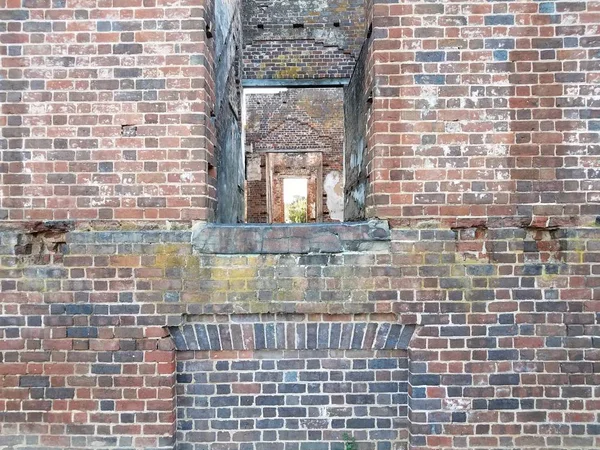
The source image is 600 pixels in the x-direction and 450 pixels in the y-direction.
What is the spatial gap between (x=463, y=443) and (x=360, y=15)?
6.78 m

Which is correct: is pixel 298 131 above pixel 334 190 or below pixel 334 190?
above

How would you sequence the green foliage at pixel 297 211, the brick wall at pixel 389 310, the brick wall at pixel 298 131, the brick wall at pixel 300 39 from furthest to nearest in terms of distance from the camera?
the green foliage at pixel 297 211 → the brick wall at pixel 298 131 → the brick wall at pixel 300 39 → the brick wall at pixel 389 310

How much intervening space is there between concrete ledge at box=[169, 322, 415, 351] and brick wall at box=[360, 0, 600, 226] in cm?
79

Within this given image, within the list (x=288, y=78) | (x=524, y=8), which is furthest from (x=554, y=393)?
(x=288, y=78)

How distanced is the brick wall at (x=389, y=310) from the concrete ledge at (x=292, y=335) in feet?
0.32

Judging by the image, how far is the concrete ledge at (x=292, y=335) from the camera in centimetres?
290

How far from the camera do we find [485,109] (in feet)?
9.41

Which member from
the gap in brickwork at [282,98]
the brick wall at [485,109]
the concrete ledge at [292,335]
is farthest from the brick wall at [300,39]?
the concrete ledge at [292,335]

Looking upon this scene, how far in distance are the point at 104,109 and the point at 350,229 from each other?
1.89 meters

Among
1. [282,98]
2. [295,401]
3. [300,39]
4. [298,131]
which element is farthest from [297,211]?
[295,401]

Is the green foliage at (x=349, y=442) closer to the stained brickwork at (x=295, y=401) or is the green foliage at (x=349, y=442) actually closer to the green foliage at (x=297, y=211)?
the stained brickwork at (x=295, y=401)

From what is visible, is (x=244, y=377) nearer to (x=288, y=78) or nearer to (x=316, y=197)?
(x=288, y=78)

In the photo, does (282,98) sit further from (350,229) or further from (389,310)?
A: (389,310)

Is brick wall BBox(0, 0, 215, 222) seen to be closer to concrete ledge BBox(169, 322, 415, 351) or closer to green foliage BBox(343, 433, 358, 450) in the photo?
concrete ledge BBox(169, 322, 415, 351)
